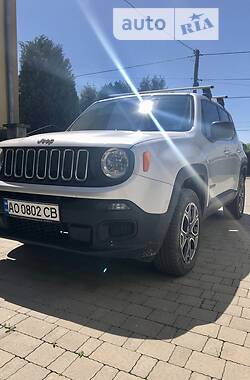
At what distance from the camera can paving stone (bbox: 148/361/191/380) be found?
205cm

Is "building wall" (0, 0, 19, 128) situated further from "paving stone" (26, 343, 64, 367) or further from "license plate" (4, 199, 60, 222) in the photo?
"paving stone" (26, 343, 64, 367)

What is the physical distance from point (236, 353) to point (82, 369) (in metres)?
0.92

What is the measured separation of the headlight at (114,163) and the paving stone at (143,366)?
1263 millimetres

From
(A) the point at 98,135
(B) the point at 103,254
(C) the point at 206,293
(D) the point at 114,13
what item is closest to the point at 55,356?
(B) the point at 103,254

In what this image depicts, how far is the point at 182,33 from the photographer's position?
13758 mm

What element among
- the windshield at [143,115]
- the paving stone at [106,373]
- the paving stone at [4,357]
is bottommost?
the paving stone at [106,373]

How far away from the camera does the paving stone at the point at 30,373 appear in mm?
2033

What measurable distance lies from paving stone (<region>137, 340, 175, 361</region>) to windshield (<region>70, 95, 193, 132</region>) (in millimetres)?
2112

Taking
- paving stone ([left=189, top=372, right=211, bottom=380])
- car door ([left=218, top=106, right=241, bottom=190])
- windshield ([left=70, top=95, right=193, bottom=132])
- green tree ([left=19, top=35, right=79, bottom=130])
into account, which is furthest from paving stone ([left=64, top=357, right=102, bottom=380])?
green tree ([left=19, top=35, right=79, bottom=130])

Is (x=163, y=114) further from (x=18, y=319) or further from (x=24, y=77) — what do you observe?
(x=24, y=77)

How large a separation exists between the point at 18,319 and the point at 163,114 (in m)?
2.46

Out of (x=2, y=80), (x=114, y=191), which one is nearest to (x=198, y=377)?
(x=114, y=191)

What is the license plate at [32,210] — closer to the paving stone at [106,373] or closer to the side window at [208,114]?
the paving stone at [106,373]

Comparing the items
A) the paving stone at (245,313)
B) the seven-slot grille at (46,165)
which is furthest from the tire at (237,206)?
the seven-slot grille at (46,165)
